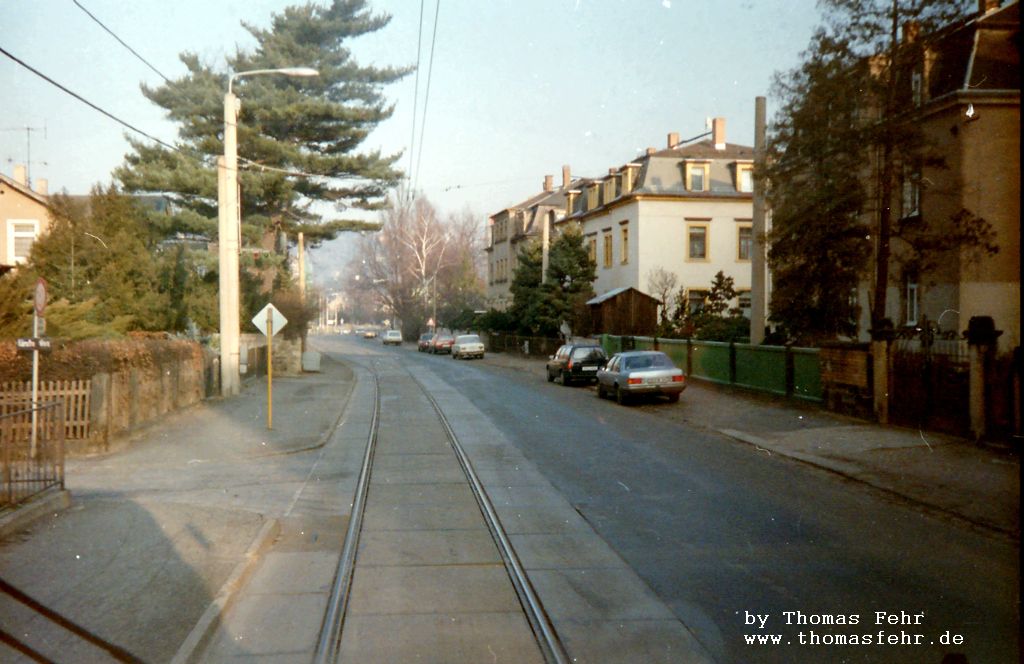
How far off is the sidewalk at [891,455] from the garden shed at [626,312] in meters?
20.9

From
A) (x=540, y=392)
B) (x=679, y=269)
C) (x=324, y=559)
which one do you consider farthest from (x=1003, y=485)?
(x=679, y=269)

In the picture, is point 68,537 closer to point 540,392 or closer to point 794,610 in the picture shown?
point 794,610

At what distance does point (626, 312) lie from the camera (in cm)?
4378

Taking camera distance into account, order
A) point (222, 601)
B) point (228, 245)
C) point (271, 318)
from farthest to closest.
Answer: point (228, 245) → point (271, 318) → point (222, 601)

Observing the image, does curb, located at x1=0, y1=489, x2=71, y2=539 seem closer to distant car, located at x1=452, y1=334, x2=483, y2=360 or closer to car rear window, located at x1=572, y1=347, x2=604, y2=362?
car rear window, located at x1=572, y1=347, x2=604, y2=362

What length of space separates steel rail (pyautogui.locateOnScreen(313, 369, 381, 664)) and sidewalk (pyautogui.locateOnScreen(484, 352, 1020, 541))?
21.1ft

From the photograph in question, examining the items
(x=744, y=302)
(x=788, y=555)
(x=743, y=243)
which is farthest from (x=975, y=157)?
(x=743, y=243)

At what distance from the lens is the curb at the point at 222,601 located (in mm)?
5560

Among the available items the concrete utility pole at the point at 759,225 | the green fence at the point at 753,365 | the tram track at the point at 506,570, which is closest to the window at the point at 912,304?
the concrete utility pole at the point at 759,225

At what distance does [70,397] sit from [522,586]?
33.1ft

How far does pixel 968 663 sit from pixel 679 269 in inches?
1678

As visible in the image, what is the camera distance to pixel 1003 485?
11.1m

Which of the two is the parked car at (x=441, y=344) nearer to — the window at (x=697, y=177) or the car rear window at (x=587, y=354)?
the window at (x=697, y=177)

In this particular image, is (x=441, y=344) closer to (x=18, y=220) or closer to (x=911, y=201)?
(x=18, y=220)
